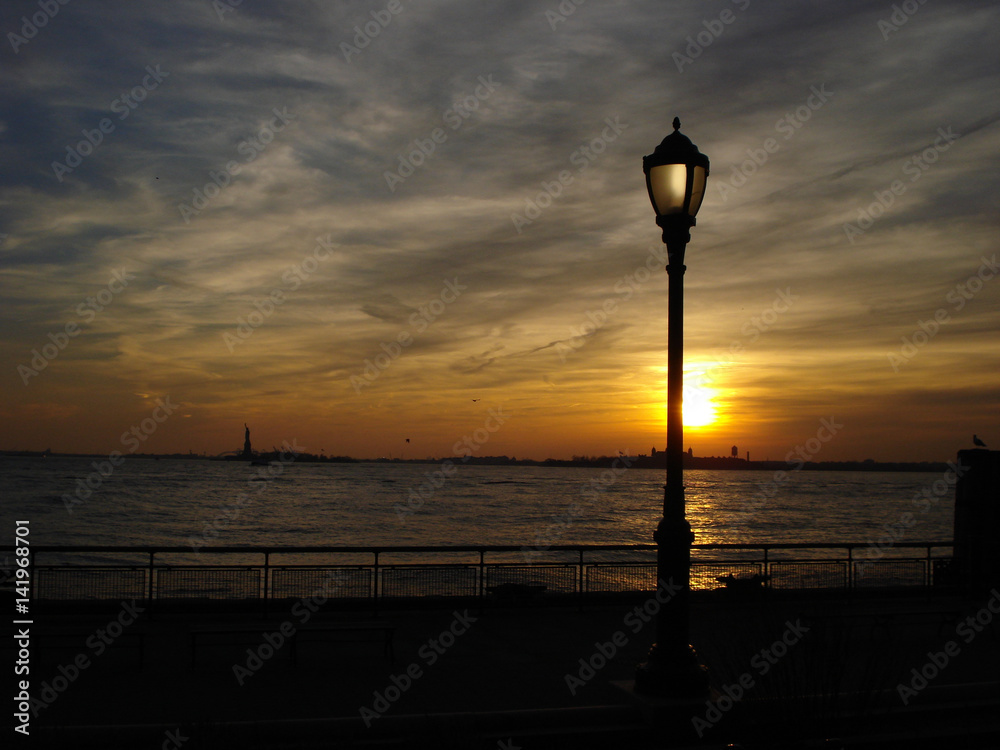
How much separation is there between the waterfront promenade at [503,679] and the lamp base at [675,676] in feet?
0.53

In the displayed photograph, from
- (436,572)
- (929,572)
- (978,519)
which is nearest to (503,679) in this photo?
(929,572)

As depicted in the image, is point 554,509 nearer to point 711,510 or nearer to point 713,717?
point 711,510

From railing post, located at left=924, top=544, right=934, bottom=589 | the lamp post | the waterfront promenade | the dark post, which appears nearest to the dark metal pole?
the lamp post

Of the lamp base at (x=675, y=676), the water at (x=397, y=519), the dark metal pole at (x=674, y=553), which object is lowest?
the water at (x=397, y=519)

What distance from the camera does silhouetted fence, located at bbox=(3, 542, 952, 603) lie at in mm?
13227

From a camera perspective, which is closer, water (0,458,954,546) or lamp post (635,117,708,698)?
lamp post (635,117,708,698)

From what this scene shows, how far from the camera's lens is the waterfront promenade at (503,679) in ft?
20.4

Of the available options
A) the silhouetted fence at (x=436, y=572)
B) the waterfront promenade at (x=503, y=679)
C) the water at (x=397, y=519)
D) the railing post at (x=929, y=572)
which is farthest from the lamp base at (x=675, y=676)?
the water at (x=397, y=519)

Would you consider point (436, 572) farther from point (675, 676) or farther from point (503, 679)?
point (675, 676)

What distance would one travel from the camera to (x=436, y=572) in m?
32.1

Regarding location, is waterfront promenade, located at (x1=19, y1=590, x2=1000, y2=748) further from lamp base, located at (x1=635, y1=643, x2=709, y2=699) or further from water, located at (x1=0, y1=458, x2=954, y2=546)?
water, located at (x1=0, y1=458, x2=954, y2=546)

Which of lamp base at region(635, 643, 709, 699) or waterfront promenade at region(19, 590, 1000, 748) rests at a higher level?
lamp base at region(635, 643, 709, 699)

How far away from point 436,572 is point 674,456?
86.5ft

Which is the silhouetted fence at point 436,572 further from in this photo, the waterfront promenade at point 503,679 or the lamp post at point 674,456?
the lamp post at point 674,456
